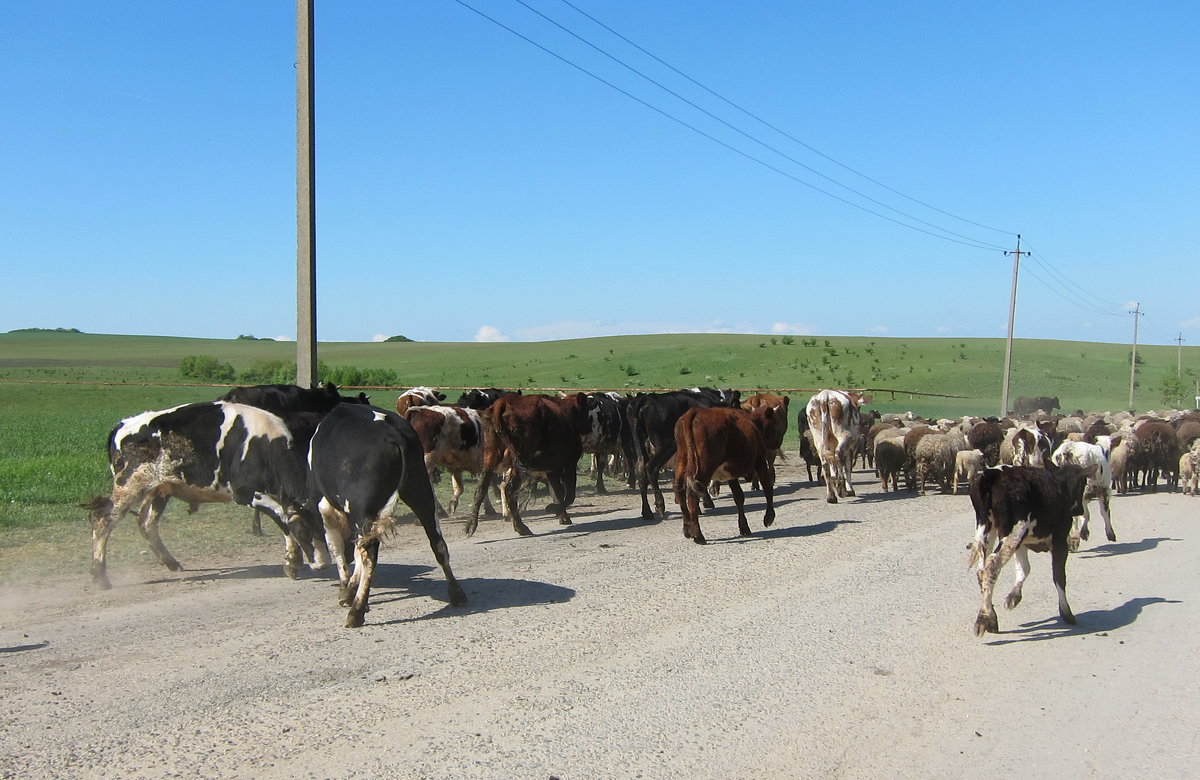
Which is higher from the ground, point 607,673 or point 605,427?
point 605,427

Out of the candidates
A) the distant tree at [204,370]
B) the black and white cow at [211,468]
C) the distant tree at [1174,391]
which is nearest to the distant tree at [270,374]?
the distant tree at [204,370]

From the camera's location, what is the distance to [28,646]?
24.5 feet

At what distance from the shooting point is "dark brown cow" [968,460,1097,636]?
793 cm

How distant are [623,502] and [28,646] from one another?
36.6 feet

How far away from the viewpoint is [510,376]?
86.8 metres

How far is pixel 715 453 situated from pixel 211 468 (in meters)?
6.27

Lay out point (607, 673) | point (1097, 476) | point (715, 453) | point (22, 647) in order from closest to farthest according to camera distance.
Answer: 1. point (607, 673)
2. point (22, 647)
3. point (1097, 476)
4. point (715, 453)

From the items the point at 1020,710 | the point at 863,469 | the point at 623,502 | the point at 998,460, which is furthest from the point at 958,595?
the point at 863,469

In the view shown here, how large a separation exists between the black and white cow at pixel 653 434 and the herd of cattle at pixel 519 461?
29 millimetres

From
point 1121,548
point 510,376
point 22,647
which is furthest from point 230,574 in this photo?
point 510,376

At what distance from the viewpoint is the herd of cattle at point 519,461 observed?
8383mm

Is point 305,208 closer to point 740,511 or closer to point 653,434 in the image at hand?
point 653,434

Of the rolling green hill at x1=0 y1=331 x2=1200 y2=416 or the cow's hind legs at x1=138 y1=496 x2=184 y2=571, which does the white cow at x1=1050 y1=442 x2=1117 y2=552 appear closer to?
the cow's hind legs at x1=138 y1=496 x2=184 y2=571

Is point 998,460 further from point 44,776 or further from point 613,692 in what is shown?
point 44,776
